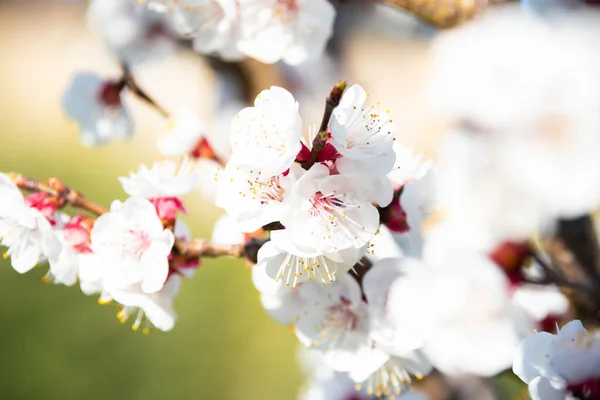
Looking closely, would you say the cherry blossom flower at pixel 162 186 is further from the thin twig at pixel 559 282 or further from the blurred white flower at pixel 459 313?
the thin twig at pixel 559 282

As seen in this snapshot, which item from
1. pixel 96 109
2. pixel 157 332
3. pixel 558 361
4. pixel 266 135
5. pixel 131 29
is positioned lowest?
pixel 157 332

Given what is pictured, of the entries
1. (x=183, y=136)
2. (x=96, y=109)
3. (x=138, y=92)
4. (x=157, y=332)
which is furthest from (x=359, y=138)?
(x=157, y=332)

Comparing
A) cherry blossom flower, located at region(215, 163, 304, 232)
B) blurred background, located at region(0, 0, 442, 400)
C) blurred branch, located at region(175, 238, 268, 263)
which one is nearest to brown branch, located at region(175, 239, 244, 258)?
blurred branch, located at region(175, 238, 268, 263)

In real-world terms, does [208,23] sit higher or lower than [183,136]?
higher

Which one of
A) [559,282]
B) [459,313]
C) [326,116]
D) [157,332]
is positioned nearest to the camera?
Answer: [326,116]

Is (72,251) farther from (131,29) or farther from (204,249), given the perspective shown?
(131,29)

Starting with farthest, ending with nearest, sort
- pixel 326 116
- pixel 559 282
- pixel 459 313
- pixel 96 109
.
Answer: pixel 96 109
pixel 559 282
pixel 459 313
pixel 326 116

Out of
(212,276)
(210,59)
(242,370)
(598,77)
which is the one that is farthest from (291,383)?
(598,77)
